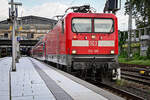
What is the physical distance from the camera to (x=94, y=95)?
21.9ft

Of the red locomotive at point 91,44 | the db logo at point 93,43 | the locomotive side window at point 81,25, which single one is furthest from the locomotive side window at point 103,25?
the db logo at point 93,43

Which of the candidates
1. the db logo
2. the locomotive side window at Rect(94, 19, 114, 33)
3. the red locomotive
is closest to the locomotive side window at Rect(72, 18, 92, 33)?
the red locomotive

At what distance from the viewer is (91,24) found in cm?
1198

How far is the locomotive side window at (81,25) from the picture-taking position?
1177cm

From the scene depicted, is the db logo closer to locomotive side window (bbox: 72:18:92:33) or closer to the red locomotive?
the red locomotive

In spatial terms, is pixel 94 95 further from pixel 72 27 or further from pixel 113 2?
pixel 113 2

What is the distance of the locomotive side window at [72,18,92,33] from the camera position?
38.6 ft

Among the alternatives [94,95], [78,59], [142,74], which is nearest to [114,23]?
[78,59]

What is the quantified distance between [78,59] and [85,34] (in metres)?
1.12

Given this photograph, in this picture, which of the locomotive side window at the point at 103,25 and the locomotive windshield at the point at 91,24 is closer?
the locomotive windshield at the point at 91,24

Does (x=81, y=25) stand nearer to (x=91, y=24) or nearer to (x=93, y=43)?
(x=91, y=24)

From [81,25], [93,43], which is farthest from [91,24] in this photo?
[93,43]

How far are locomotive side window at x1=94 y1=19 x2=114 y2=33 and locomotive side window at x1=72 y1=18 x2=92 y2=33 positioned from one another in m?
0.27

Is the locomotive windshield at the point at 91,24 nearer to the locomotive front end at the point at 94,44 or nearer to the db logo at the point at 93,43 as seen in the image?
the locomotive front end at the point at 94,44
